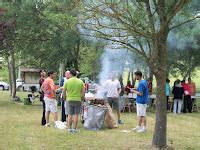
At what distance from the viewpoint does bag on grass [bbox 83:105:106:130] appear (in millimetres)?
12391

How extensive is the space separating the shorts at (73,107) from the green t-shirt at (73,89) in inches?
4.3

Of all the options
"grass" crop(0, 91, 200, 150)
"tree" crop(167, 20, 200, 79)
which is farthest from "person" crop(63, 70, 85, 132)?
"tree" crop(167, 20, 200, 79)

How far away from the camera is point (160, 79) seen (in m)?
9.17

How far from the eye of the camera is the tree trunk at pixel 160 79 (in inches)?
356

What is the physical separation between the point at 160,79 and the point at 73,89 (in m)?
3.21

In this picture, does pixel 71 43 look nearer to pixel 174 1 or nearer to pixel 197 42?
pixel 197 42

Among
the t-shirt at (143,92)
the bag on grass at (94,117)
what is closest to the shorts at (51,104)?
the bag on grass at (94,117)

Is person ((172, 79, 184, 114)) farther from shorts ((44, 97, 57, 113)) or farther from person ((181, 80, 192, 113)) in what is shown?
shorts ((44, 97, 57, 113))

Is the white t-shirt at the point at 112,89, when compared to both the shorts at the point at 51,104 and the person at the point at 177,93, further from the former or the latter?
the person at the point at 177,93

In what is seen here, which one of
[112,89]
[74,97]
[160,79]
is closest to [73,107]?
[74,97]

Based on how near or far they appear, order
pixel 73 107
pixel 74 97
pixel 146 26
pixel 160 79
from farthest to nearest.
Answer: pixel 73 107, pixel 74 97, pixel 146 26, pixel 160 79

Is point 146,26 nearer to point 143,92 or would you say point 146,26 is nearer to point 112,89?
point 143,92

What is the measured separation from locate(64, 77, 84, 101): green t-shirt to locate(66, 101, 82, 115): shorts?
11 centimetres

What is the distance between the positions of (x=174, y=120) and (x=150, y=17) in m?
7.88
